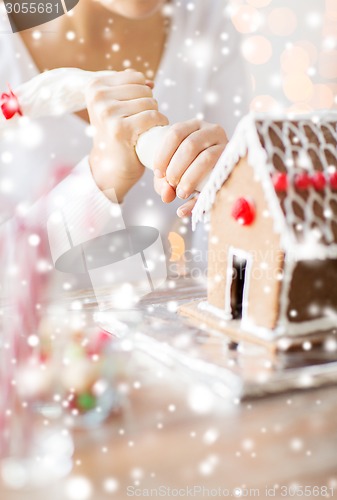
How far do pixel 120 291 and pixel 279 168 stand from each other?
1.26 ft

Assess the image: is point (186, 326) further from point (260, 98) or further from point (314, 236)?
point (260, 98)

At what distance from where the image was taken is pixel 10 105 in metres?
0.92

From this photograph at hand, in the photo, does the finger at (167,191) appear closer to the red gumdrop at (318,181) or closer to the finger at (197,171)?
the finger at (197,171)

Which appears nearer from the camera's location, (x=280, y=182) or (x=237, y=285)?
(x=280, y=182)

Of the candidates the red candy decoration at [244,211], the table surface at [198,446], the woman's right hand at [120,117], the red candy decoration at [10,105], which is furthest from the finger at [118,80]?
the table surface at [198,446]

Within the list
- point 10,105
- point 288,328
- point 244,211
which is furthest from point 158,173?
point 10,105

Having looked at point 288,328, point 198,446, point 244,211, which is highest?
point 244,211

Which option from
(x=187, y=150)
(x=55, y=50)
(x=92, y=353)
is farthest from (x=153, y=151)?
(x=55, y=50)

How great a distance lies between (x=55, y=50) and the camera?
121 centimetres

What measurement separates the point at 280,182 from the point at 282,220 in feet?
0.13

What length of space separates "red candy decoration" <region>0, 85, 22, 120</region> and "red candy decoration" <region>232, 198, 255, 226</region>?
0.45m

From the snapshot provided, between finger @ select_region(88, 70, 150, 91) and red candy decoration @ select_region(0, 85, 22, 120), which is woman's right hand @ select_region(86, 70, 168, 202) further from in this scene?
red candy decoration @ select_region(0, 85, 22, 120)

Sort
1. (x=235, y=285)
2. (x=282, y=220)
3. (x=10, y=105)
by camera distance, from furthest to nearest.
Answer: (x=10, y=105) → (x=235, y=285) → (x=282, y=220)

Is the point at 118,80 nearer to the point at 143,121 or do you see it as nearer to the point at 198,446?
the point at 143,121
